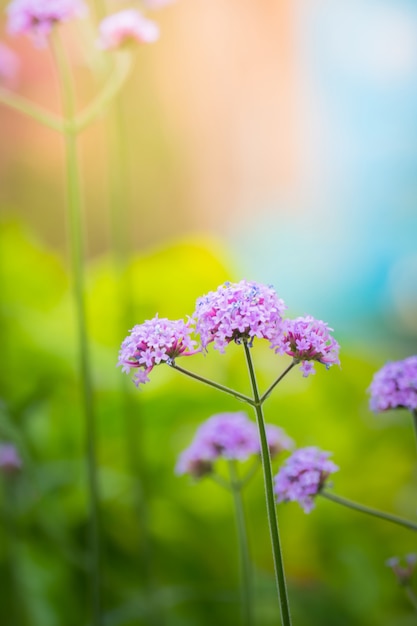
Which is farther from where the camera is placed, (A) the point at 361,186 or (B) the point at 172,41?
(B) the point at 172,41

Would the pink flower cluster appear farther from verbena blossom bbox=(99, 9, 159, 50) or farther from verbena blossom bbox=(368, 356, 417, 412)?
verbena blossom bbox=(99, 9, 159, 50)

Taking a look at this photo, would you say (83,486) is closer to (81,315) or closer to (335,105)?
(81,315)

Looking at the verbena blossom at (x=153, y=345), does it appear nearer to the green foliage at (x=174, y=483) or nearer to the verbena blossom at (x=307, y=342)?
the verbena blossom at (x=307, y=342)

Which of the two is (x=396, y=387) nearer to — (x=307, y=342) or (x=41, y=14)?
(x=307, y=342)

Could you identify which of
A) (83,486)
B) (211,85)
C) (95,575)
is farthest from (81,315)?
(211,85)

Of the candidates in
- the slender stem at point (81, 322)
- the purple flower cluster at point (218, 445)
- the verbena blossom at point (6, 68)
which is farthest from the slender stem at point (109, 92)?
the purple flower cluster at point (218, 445)

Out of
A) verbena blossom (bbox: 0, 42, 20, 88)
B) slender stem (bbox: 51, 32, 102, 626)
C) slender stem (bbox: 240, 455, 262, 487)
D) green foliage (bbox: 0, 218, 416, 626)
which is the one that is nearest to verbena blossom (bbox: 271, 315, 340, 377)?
slender stem (bbox: 240, 455, 262, 487)

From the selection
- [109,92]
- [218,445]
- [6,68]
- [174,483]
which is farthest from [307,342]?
[174,483]
